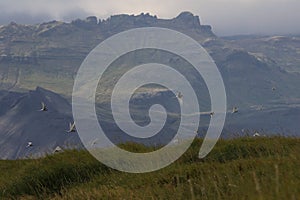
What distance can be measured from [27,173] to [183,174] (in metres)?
7.30

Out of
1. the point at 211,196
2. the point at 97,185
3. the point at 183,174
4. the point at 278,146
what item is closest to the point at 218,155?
the point at 278,146

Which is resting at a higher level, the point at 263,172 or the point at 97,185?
the point at 263,172

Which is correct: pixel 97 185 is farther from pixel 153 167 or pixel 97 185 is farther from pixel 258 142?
pixel 258 142

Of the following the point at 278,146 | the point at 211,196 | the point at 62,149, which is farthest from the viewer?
the point at 62,149

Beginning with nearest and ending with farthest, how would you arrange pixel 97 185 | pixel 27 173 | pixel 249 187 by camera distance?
pixel 249 187, pixel 97 185, pixel 27 173

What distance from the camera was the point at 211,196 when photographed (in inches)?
362

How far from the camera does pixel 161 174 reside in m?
13.1

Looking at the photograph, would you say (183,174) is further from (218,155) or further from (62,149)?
(62,149)

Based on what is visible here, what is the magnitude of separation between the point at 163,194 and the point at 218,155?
5896 millimetres

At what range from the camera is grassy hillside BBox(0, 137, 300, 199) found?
410 inches

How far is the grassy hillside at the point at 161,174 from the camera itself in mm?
10414

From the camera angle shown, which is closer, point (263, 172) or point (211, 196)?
point (211, 196)

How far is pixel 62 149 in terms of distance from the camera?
21359 millimetres

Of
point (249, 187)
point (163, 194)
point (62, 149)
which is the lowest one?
point (62, 149)
